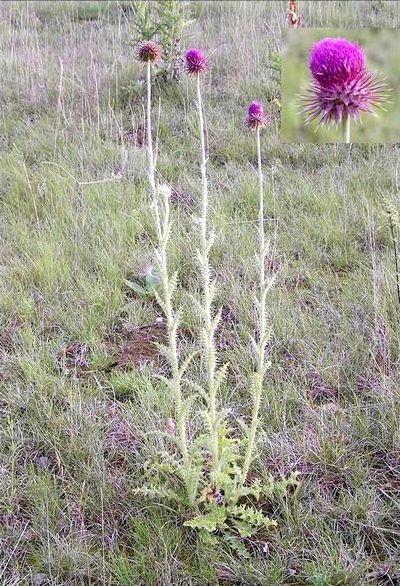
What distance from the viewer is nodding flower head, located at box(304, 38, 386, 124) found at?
2816mm

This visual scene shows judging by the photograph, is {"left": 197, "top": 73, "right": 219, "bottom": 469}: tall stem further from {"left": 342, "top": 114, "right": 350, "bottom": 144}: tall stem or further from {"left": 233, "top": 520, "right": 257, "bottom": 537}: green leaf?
{"left": 342, "top": 114, "right": 350, "bottom": 144}: tall stem

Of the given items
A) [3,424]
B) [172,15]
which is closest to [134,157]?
[172,15]

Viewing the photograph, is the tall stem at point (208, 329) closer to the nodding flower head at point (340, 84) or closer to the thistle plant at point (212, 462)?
the thistle plant at point (212, 462)

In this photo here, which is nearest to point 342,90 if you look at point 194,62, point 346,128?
point 346,128

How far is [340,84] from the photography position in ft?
9.23

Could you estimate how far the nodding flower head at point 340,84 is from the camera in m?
2.82

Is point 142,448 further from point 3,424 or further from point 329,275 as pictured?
point 329,275

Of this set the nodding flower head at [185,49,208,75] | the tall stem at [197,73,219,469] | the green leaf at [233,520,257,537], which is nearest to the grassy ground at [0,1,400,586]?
the green leaf at [233,520,257,537]

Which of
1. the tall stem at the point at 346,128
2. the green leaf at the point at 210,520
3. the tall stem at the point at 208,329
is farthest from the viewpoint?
the tall stem at the point at 346,128

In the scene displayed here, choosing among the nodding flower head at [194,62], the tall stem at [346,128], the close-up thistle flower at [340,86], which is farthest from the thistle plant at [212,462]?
the close-up thistle flower at [340,86]

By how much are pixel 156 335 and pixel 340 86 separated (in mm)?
1363

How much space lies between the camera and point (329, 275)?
3268mm

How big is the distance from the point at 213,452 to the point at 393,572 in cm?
61

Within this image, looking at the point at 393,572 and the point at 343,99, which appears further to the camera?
the point at 343,99
